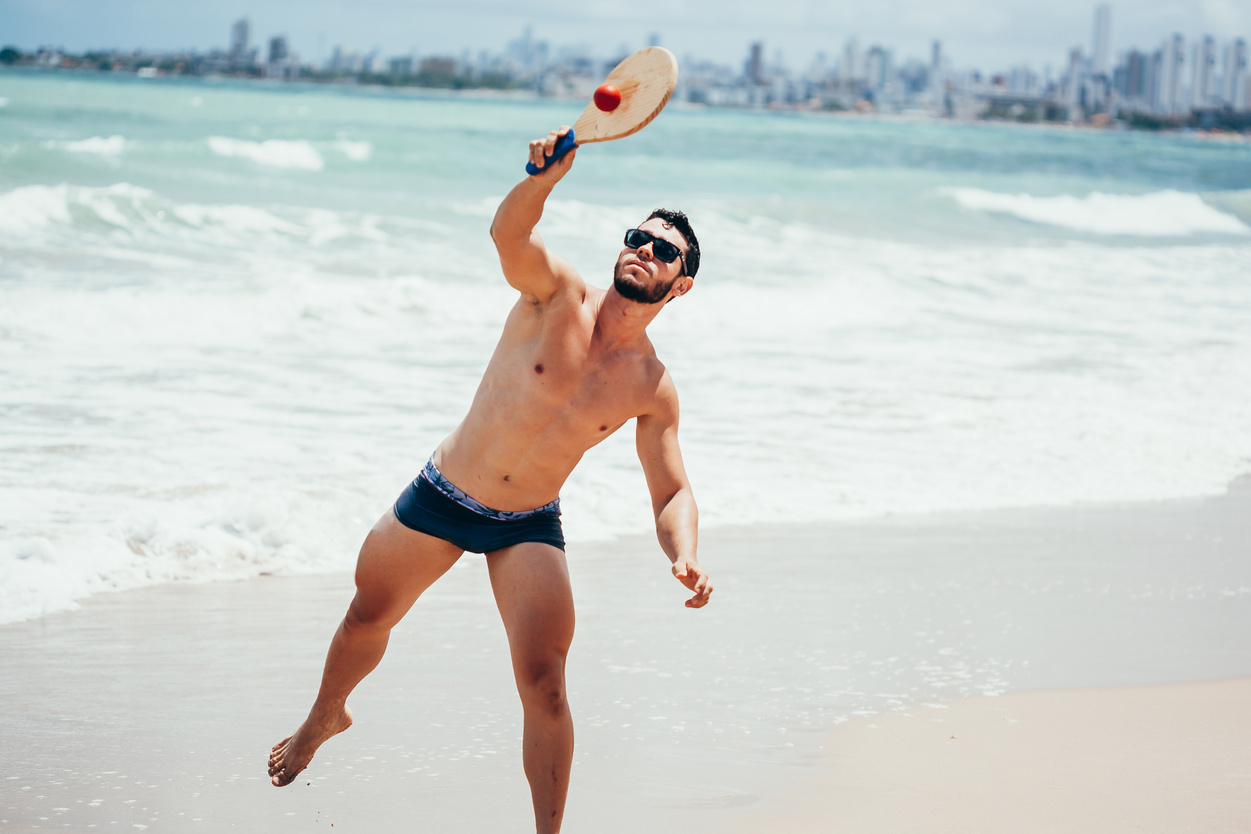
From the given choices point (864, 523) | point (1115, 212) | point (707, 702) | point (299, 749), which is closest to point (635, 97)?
point (299, 749)

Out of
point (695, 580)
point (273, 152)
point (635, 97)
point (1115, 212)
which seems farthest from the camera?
point (1115, 212)

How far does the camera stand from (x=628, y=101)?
10.8 ft

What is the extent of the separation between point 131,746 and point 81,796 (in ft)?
1.12

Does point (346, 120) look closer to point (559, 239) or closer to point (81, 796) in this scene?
point (559, 239)

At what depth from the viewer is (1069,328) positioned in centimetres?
1459

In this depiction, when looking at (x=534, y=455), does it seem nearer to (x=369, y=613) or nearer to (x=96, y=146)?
(x=369, y=613)

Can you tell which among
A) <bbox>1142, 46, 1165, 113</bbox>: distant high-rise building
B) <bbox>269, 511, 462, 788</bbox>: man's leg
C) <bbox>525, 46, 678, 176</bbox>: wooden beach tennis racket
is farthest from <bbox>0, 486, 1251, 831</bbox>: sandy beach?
<bbox>1142, 46, 1165, 113</bbox>: distant high-rise building

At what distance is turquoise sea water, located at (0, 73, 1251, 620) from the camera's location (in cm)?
658

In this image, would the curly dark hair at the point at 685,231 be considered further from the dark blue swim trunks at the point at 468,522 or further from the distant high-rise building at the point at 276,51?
the distant high-rise building at the point at 276,51

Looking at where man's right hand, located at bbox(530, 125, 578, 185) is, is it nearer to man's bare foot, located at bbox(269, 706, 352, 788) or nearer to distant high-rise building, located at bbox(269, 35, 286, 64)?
man's bare foot, located at bbox(269, 706, 352, 788)

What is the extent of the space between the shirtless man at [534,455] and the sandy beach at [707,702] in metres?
0.53

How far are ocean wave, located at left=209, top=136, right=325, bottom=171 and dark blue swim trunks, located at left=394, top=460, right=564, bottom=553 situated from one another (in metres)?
24.7

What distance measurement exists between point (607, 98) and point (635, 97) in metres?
0.08

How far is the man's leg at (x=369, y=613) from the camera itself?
3.47m
